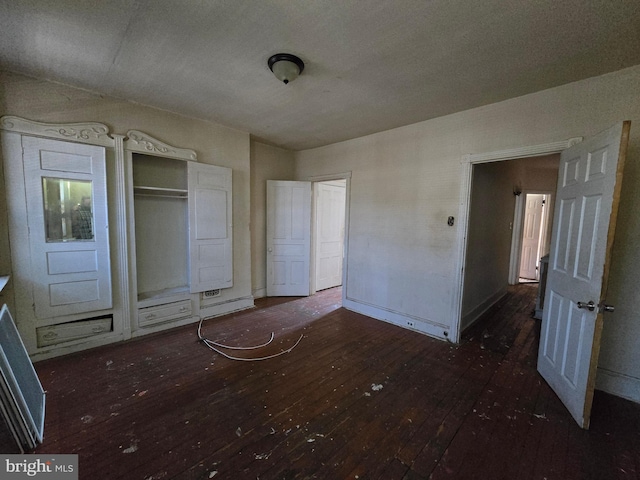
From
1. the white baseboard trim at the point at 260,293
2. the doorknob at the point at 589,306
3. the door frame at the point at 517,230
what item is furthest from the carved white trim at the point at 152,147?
the door frame at the point at 517,230

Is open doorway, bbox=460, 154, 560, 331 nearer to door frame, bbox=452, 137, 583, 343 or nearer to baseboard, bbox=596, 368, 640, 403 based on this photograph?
door frame, bbox=452, 137, 583, 343

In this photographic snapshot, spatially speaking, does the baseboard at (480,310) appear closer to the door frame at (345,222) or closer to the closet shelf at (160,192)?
the door frame at (345,222)

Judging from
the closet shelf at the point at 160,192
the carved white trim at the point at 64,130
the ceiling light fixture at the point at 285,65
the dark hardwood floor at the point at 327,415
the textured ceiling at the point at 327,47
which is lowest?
the dark hardwood floor at the point at 327,415

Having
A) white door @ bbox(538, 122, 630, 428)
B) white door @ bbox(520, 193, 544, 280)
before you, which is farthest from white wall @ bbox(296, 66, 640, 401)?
white door @ bbox(520, 193, 544, 280)

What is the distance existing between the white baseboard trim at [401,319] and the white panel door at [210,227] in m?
1.95

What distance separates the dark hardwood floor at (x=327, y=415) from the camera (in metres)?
1.53

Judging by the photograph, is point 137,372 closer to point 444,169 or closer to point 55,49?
point 55,49

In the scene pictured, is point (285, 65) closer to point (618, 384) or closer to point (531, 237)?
point (618, 384)

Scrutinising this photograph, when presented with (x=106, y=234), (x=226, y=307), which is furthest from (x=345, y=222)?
(x=106, y=234)

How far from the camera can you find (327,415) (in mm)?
1916

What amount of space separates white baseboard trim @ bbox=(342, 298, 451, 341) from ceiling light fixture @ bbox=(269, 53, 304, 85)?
305 centimetres

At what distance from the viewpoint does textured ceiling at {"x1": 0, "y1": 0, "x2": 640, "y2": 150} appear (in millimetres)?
1533

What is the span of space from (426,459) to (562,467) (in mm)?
794

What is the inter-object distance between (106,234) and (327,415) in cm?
287
